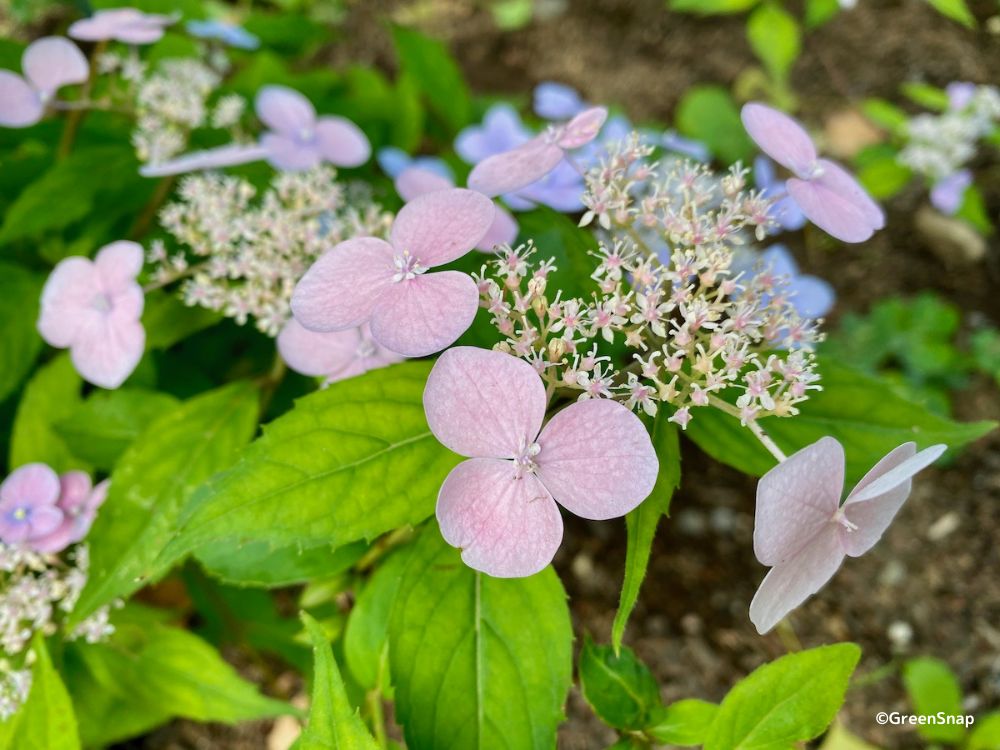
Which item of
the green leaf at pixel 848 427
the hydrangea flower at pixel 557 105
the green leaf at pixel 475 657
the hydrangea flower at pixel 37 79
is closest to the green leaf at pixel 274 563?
the green leaf at pixel 475 657

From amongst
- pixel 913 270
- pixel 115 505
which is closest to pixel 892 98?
pixel 913 270

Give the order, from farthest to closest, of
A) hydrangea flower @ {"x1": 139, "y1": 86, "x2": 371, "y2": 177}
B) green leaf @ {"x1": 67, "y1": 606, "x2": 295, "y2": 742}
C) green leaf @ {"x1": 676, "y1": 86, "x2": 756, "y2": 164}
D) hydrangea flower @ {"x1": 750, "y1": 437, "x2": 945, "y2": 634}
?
green leaf @ {"x1": 676, "y1": 86, "x2": 756, "y2": 164}, hydrangea flower @ {"x1": 139, "y1": 86, "x2": 371, "y2": 177}, green leaf @ {"x1": 67, "y1": 606, "x2": 295, "y2": 742}, hydrangea flower @ {"x1": 750, "y1": 437, "x2": 945, "y2": 634}

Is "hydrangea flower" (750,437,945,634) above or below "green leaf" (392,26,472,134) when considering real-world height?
above

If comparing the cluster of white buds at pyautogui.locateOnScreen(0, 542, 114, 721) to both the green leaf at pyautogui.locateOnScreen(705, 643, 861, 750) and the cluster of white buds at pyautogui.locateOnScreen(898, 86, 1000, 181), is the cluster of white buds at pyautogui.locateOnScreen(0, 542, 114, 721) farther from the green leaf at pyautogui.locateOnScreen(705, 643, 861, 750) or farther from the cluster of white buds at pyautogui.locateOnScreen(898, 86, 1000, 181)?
the cluster of white buds at pyautogui.locateOnScreen(898, 86, 1000, 181)

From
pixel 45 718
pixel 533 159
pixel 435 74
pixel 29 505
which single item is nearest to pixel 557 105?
pixel 435 74

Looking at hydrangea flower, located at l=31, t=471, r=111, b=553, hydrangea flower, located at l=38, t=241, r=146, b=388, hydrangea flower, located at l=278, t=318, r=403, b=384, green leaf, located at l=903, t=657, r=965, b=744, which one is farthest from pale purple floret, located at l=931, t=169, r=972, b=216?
hydrangea flower, located at l=31, t=471, r=111, b=553

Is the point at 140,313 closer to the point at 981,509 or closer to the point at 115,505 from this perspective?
the point at 115,505

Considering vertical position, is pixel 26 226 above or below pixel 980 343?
above
